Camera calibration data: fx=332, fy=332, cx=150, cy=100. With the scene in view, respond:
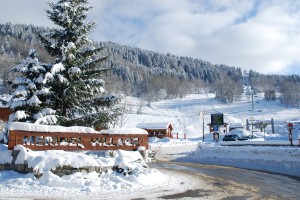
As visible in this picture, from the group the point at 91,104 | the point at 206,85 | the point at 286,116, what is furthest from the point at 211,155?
the point at 206,85

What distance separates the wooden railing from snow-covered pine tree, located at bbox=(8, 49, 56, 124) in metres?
1.31

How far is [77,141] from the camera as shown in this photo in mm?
14898

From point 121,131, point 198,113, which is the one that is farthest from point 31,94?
point 198,113

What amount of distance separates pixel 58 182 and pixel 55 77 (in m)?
6.98

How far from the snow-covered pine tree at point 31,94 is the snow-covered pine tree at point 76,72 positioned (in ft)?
2.83

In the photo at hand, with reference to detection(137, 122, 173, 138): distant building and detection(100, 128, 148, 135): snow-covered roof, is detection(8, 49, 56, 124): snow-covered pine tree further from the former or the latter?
detection(137, 122, 173, 138): distant building

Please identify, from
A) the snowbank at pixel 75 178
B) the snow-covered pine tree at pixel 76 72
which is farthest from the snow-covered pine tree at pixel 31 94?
the snowbank at pixel 75 178

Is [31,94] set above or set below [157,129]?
above

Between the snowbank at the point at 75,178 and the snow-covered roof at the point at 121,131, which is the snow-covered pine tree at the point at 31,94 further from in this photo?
the snow-covered roof at the point at 121,131

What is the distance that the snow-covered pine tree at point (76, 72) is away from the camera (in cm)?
1803

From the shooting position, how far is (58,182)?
12.2m

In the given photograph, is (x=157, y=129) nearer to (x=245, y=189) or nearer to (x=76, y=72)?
(x=76, y=72)

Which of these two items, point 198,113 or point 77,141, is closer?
point 77,141

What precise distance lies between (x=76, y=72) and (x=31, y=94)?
8.36ft
